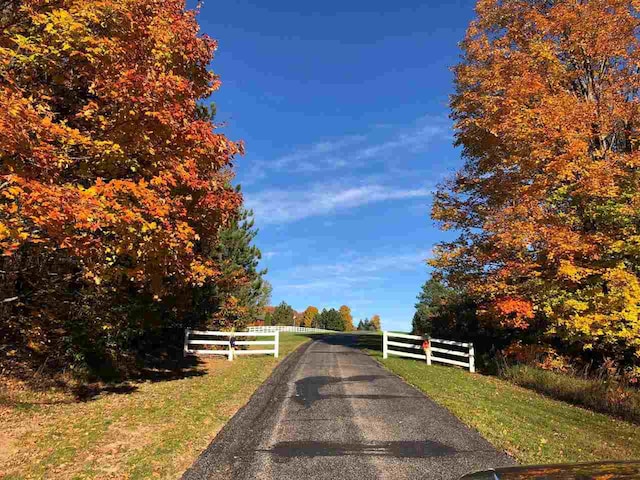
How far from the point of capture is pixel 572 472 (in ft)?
8.95

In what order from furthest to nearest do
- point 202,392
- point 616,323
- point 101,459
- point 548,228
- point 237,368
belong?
point 237,368, point 548,228, point 616,323, point 202,392, point 101,459

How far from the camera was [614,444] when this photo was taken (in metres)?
7.94

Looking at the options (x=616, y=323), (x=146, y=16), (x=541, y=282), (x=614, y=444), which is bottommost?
(x=614, y=444)

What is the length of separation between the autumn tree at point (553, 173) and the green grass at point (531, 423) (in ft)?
9.48

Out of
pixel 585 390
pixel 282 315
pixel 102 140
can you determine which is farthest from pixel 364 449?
pixel 282 315

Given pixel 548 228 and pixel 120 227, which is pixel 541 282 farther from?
pixel 120 227

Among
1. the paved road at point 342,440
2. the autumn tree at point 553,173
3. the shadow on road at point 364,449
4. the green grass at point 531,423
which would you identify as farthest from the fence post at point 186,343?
the shadow on road at point 364,449

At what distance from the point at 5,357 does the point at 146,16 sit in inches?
357

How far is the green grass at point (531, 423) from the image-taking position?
7.15 m

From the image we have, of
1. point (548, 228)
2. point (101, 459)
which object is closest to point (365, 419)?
point (101, 459)

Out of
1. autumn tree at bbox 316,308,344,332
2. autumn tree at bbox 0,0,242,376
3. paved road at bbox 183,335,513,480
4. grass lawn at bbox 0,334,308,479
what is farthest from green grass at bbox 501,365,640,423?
autumn tree at bbox 316,308,344,332

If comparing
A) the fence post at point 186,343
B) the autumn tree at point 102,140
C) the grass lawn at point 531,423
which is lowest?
the grass lawn at point 531,423

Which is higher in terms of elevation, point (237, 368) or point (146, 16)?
point (146, 16)

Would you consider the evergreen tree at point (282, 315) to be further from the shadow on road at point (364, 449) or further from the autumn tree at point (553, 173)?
the shadow on road at point (364, 449)
